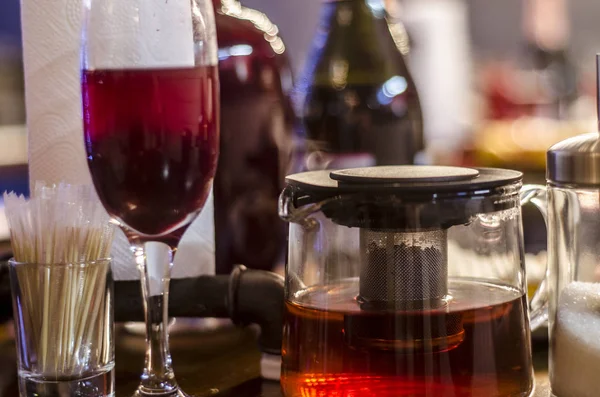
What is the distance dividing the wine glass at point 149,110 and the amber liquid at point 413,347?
11 centimetres

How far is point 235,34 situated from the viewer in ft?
2.88

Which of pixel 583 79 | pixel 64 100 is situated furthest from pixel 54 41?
pixel 583 79

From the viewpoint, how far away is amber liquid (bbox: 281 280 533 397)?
1.66 feet

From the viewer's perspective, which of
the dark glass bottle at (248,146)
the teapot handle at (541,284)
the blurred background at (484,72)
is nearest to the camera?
the teapot handle at (541,284)

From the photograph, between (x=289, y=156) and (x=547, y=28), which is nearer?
(x=289, y=156)

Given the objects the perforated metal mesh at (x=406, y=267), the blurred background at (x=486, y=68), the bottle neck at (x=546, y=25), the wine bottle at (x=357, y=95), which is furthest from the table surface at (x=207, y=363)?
the bottle neck at (x=546, y=25)

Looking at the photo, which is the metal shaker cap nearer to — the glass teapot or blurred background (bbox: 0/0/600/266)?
the glass teapot

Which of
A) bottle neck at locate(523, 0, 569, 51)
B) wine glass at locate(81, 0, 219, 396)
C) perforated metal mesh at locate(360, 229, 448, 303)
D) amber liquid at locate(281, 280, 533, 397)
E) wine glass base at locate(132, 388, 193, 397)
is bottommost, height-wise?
wine glass base at locate(132, 388, 193, 397)

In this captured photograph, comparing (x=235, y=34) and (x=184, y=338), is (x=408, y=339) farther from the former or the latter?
(x=235, y=34)

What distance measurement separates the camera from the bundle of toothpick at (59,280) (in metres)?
0.55

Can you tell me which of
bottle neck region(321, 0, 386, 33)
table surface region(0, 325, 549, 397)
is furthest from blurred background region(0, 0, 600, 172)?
table surface region(0, 325, 549, 397)

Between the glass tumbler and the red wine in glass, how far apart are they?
53 millimetres

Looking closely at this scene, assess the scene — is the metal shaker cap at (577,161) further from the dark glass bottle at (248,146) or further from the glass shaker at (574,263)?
the dark glass bottle at (248,146)

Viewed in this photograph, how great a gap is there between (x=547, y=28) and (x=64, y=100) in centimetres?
314
